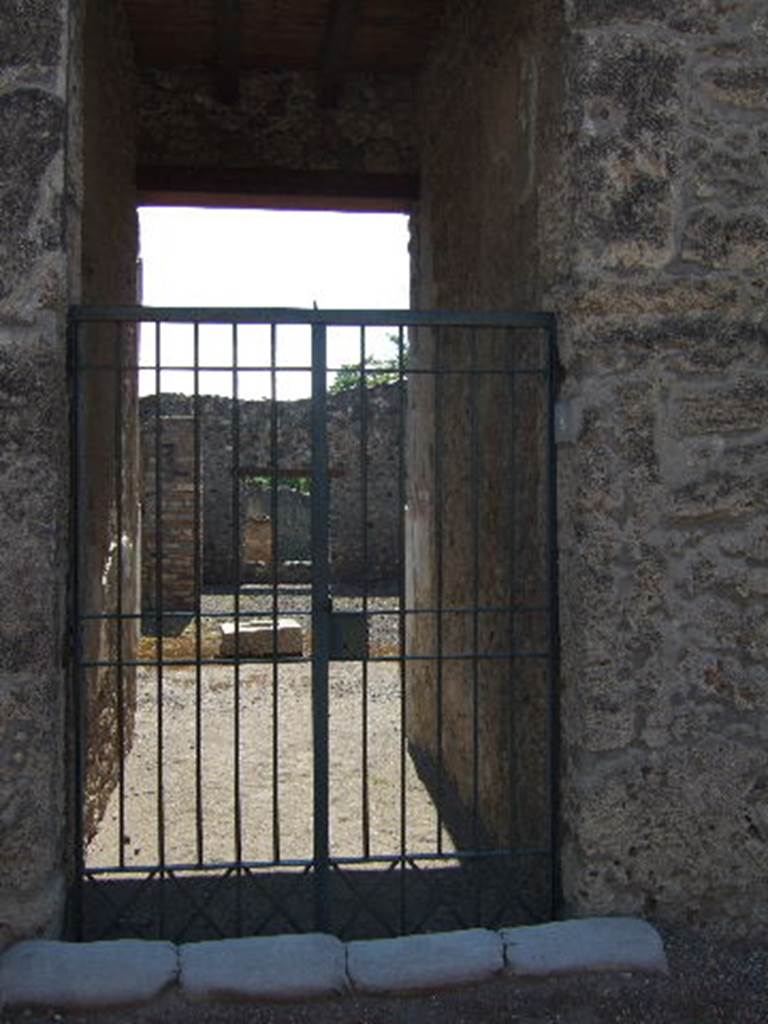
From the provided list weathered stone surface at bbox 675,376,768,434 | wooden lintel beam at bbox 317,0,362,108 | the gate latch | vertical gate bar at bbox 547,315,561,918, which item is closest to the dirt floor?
vertical gate bar at bbox 547,315,561,918

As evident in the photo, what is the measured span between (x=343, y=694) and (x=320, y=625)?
4597mm

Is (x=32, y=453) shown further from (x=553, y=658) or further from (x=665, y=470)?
(x=665, y=470)

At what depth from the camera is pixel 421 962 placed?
3188 mm

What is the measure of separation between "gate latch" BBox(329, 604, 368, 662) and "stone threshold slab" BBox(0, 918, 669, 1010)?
855 millimetres

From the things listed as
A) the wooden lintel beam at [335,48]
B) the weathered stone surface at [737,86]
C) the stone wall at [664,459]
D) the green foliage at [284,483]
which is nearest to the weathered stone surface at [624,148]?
the stone wall at [664,459]

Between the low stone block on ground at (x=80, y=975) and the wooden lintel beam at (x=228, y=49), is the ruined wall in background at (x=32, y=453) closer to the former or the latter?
the low stone block on ground at (x=80, y=975)

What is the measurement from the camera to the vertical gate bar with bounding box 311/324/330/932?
11.6 feet

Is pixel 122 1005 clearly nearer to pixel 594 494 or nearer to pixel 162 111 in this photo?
pixel 594 494

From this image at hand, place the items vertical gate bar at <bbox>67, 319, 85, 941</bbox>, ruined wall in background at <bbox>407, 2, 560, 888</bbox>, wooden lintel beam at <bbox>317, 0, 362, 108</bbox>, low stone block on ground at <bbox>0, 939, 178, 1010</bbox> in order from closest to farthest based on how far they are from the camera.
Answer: low stone block on ground at <bbox>0, 939, 178, 1010</bbox> → vertical gate bar at <bbox>67, 319, 85, 941</bbox> → ruined wall in background at <bbox>407, 2, 560, 888</bbox> → wooden lintel beam at <bbox>317, 0, 362, 108</bbox>

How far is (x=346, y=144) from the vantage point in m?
6.47

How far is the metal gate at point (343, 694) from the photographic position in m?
3.54

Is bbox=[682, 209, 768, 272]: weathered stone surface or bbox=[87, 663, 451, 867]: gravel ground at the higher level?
bbox=[682, 209, 768, 272]: weathered stone surface

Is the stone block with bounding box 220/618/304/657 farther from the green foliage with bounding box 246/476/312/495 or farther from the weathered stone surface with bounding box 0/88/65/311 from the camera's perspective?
the green foliage with bounding box 246/476/312/495

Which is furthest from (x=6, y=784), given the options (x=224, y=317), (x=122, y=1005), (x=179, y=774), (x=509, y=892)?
(x=179, y=774)
